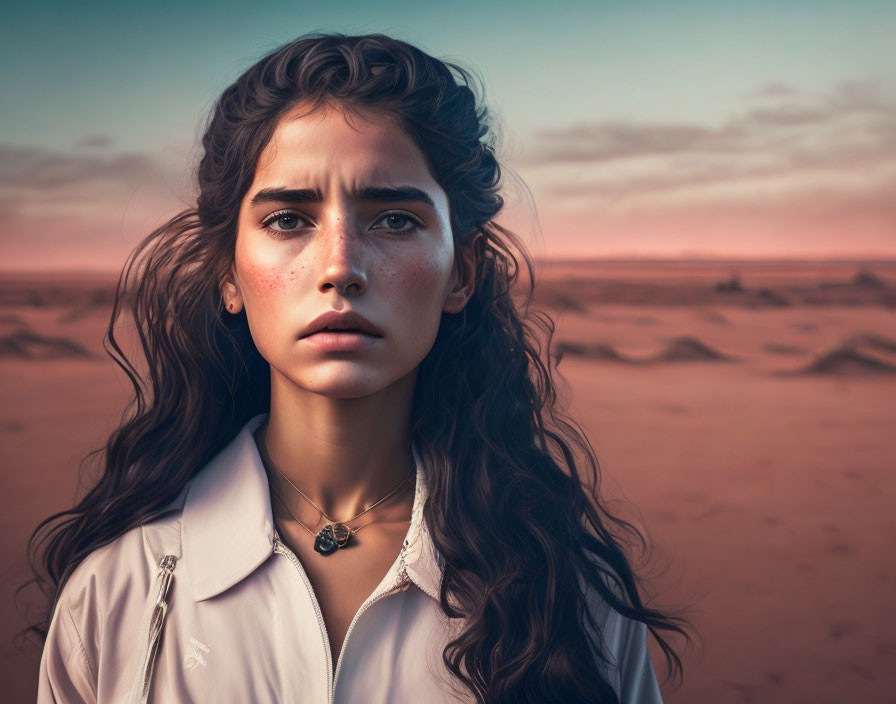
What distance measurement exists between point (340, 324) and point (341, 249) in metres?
0.09

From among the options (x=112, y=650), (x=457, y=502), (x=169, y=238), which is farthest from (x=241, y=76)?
(x=112, y=650)

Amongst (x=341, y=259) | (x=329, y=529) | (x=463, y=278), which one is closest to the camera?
(x=341, y=259)

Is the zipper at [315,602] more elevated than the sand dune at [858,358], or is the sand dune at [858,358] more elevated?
the sand dune at [858,358]

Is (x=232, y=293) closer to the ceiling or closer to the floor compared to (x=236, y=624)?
closer to the ceiling

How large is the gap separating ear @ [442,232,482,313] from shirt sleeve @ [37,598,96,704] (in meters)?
0.65

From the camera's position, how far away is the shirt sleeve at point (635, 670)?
1.47 m

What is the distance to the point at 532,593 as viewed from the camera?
144 cm

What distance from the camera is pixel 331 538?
1403 mm

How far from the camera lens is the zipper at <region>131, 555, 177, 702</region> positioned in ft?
4.28

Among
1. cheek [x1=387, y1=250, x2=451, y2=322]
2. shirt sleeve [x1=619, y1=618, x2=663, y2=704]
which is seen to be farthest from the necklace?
shirt sleeve [x1=619, y1=618, x2=663, y2=704]

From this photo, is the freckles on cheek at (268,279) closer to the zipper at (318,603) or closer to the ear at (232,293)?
the ear at (232,293)

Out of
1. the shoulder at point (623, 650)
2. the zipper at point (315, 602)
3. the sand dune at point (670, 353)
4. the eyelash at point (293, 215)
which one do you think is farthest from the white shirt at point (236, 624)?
the sand dune at point (670, 353)

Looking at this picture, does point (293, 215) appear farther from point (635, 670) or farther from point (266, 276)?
point (635, 670)

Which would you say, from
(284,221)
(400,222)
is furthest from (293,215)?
(400,222)
